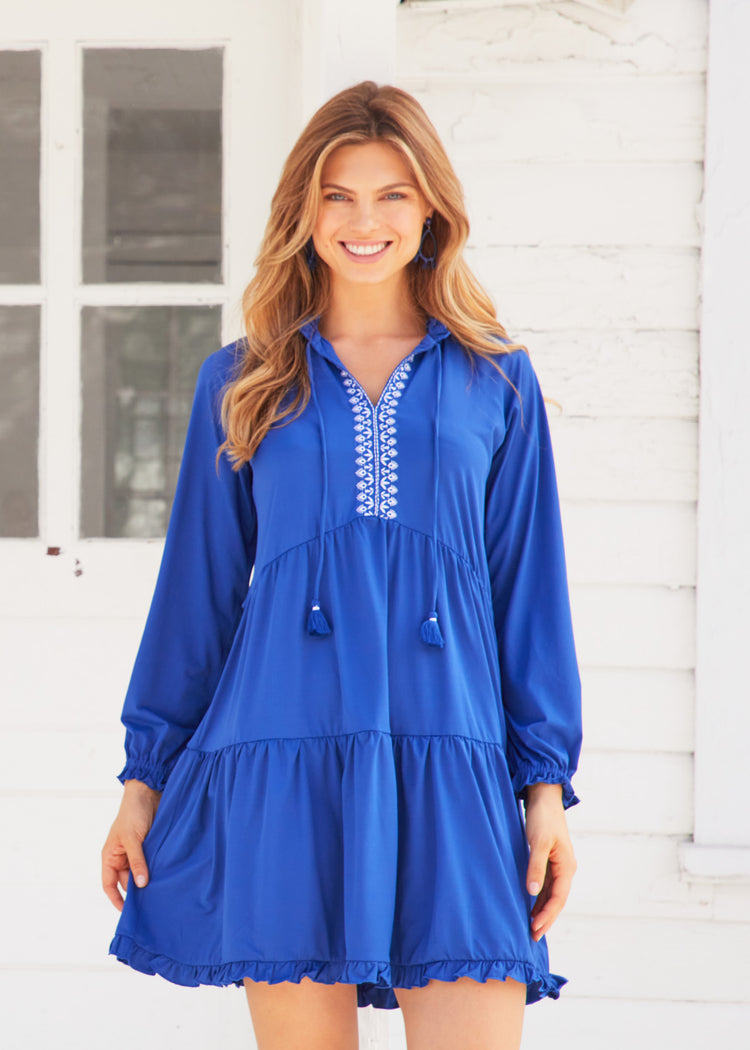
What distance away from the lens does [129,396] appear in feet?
8.95

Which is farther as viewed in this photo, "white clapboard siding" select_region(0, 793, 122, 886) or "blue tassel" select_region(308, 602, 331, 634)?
"white clapboard siding" select_region(0, 793, 122, 886)

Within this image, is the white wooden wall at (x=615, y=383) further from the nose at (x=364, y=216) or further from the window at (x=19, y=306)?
the nose at (x=364, y=216)

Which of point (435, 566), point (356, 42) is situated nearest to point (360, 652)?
point (435, 566)

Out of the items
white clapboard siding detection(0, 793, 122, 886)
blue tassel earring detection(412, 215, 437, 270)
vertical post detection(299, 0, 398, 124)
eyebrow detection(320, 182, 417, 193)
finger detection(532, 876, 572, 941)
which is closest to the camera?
finger detection(532, 876, 572, 941)

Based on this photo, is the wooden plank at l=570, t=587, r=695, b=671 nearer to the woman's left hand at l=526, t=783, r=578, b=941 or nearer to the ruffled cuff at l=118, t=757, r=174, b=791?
the woman's left hand at l=526, t=783, r=578, b=941

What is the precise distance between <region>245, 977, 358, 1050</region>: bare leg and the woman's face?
1.00 meters

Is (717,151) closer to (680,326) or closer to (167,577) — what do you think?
(680,326)

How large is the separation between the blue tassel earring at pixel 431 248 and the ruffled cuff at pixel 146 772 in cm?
87

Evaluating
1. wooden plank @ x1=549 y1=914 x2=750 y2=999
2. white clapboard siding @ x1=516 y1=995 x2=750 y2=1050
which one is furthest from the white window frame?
white clapboard siding @ x1=516 y1=995 x2=750 y2=1050

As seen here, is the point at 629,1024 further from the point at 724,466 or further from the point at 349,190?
the point at 349,190

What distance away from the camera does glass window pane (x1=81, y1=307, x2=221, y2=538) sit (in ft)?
8.93

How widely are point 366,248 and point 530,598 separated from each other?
1.86ft

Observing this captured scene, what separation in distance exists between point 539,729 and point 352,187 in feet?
2.69

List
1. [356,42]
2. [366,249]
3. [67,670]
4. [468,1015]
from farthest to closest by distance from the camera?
[67,670] < [356,42] < [366,249] < [468,1015]
